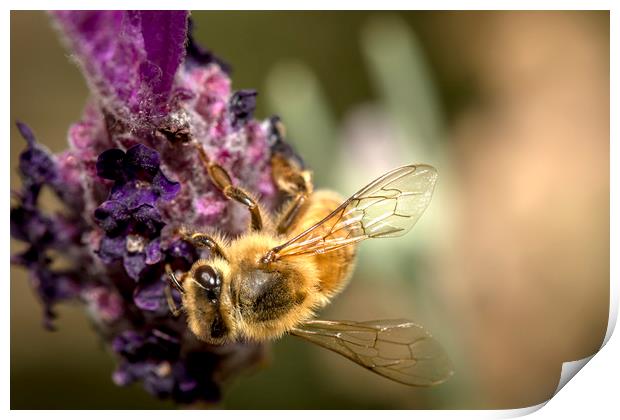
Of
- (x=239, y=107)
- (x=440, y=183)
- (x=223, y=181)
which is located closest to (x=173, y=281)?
(x=223, y=181)

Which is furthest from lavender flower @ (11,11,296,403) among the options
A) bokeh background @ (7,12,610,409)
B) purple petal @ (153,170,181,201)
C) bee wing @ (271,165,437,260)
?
bokeh background @ (7,12,610,409)

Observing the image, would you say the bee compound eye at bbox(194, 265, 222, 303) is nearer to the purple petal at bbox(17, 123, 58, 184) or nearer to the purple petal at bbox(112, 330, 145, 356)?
the purple petal at bbox(112, 330, 145, 356)

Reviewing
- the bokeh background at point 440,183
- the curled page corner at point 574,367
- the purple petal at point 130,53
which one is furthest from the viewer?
the bokeh background at point 440,183

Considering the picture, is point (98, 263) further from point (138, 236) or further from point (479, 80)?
point (479, 80)

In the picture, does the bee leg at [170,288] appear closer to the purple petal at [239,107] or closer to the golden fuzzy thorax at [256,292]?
the golden fuzzy thorax at [256,292]

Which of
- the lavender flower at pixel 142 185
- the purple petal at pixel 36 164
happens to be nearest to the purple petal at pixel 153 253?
the lavender flower at pixel 142 185

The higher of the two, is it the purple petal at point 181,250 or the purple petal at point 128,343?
the purple petal at point 181,250

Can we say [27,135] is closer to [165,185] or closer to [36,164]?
[36,164]
